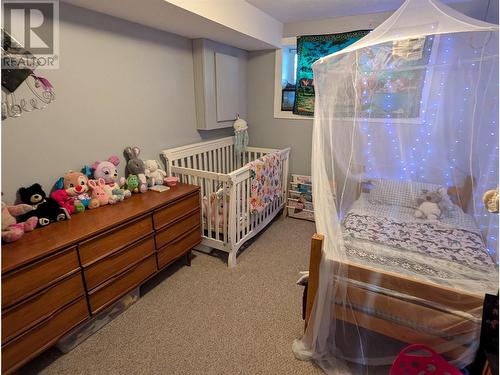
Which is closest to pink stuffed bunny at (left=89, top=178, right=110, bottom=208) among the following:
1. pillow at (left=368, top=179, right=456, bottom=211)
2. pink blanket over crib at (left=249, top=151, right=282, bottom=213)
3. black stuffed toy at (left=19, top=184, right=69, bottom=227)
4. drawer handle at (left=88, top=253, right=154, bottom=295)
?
black stuffed toy at (left=19, top=184, right=69, bottom=227)

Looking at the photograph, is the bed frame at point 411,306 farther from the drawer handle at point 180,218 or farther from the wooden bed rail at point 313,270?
the drawer handle at point 180,218

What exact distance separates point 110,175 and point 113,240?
1.92ft

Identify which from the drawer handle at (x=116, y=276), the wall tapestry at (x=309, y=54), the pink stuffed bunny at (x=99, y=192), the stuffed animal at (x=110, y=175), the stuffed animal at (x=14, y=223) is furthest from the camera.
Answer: the wall tapestry at (x=309, y=54)

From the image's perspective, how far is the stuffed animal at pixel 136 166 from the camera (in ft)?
7.70

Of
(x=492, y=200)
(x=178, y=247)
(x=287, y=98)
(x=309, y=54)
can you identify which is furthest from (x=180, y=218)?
(x=309, y=54)

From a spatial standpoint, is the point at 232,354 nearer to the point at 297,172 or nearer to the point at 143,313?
the point at 143,313

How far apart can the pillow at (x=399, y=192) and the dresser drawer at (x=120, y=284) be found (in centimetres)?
168

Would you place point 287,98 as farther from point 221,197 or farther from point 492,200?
point 492,200

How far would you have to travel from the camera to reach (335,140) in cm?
162

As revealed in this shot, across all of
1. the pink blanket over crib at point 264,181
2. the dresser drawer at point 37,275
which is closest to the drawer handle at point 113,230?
the dresser drawer at point 37,275

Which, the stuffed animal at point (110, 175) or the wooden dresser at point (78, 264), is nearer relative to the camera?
the wooden dresser at point (78, 264)

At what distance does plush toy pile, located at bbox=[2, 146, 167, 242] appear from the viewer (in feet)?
5.35

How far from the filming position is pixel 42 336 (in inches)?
58.4

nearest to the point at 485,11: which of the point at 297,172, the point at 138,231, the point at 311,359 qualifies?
the point at 297,172
